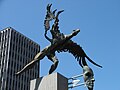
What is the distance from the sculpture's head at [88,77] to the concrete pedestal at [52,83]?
1.14 m

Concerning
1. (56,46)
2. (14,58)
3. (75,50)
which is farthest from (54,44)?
(14,58)

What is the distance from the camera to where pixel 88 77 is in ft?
56.7

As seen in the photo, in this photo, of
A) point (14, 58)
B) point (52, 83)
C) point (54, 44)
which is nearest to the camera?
point (52, 83)

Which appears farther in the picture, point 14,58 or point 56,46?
point 14,58

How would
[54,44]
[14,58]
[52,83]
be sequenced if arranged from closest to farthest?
[52,83]
[54,44]
[14,58]

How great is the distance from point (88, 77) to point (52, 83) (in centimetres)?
228

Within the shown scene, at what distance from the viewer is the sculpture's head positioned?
17.0 metres

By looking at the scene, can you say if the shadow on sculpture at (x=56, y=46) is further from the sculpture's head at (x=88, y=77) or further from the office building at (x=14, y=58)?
the office building at (x=14, y=58)

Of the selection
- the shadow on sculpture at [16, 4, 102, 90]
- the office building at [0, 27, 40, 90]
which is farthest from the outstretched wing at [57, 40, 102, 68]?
the office building at [0, 27, 40, 90]

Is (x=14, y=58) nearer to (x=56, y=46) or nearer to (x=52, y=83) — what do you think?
(x=56, y=46)

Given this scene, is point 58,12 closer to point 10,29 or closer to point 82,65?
point 82,65

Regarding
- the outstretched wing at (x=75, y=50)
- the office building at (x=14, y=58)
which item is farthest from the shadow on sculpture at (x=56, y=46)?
the office building at (x=14, y=58)

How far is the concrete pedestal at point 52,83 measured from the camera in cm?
1591

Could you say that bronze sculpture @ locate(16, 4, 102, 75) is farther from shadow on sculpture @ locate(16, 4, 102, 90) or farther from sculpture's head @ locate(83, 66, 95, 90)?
sculpture's head @ locate(83, 66, 95, 90)
